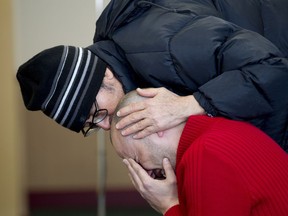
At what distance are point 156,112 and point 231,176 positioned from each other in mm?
326

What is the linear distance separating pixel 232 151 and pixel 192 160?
0.28ft

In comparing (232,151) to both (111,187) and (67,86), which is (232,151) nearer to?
(67,86)

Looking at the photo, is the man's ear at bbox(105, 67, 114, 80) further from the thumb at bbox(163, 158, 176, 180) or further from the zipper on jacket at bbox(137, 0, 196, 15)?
the thumb at bbox(163, 158, 176, 180)

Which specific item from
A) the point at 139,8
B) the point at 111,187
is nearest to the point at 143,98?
the point at 139,8

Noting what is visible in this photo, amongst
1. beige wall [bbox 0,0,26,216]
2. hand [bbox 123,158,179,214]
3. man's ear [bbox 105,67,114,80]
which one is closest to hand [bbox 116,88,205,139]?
hand [bbox 123,158,179,214]

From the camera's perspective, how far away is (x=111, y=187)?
298cm

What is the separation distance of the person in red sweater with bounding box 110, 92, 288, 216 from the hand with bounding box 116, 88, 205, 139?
30 mm

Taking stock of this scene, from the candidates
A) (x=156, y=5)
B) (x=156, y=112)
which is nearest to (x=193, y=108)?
(x=156, y=112)

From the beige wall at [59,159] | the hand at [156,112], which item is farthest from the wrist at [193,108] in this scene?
the beige wall at [59,159]

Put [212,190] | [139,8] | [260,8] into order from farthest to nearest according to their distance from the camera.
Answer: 1. [260,8]
2. [139,8]
3. [212,190]

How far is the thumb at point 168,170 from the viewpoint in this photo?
1082mm

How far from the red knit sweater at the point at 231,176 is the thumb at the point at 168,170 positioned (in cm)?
11

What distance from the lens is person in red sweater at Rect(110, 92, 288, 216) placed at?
88 cm

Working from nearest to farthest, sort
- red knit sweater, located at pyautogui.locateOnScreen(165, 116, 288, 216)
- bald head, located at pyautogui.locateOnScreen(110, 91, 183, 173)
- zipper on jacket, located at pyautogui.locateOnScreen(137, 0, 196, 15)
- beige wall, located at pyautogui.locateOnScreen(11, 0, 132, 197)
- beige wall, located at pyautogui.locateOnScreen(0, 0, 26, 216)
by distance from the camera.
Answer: red knit sweater, located at pyautogui.locateOnScreen(165, 116, 288, 216) → bald head, located at pyautogui.locateOnScreen(110, 91, 183, 173) → zipper on jacket, located at pyautogui.locateOnScreen(137, 0, 196, 15) → beige wall, located at pyautogui.locateOnScreen(0, 0, 26, 216) → beige wall, located at pyautogui.locateOnScreen(11, 0, 132, 197)
